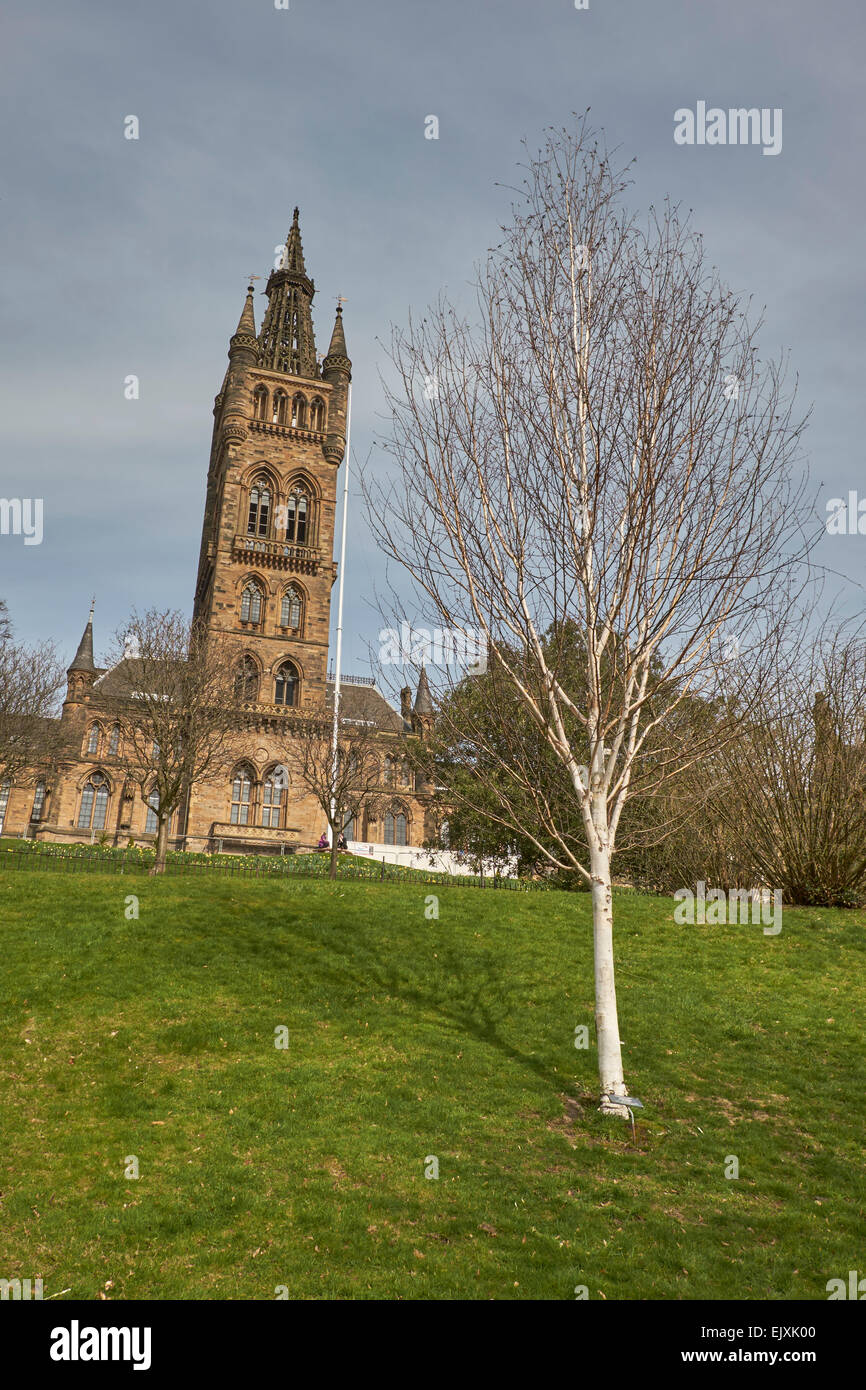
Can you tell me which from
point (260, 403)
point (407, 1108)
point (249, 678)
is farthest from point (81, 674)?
point (407, 1108)

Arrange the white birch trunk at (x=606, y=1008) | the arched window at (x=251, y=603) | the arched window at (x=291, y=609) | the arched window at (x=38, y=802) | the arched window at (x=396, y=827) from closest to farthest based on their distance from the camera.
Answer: the white birch trunk at (x=606, y=1008)
the arched window at (x=251, y=603)
the arched window at (x=291, y=609)
the arched window at (x=396, y=827)
the arched window at (x=38, y=802)

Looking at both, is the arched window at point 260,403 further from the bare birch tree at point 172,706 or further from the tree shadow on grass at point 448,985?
the tree shadow on grass at point 448,985

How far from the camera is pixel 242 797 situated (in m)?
51.9

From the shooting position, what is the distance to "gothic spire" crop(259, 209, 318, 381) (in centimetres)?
6644

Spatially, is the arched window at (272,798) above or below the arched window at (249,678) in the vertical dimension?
below

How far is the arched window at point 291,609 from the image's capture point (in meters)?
57.3

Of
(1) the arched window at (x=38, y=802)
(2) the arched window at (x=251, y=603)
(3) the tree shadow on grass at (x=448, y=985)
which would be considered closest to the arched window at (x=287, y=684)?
(2) the arched window at (x=251, y=603)

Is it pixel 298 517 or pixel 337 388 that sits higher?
pixel 337 388

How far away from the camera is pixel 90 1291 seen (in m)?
7.52

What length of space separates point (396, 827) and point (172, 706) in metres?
30.3

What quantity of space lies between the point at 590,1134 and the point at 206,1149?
497 centimetres

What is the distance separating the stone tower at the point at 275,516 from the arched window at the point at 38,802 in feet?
57.4

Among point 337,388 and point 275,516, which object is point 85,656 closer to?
point 275,516

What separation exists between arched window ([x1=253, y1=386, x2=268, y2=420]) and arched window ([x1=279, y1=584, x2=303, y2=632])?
13.8 meters
